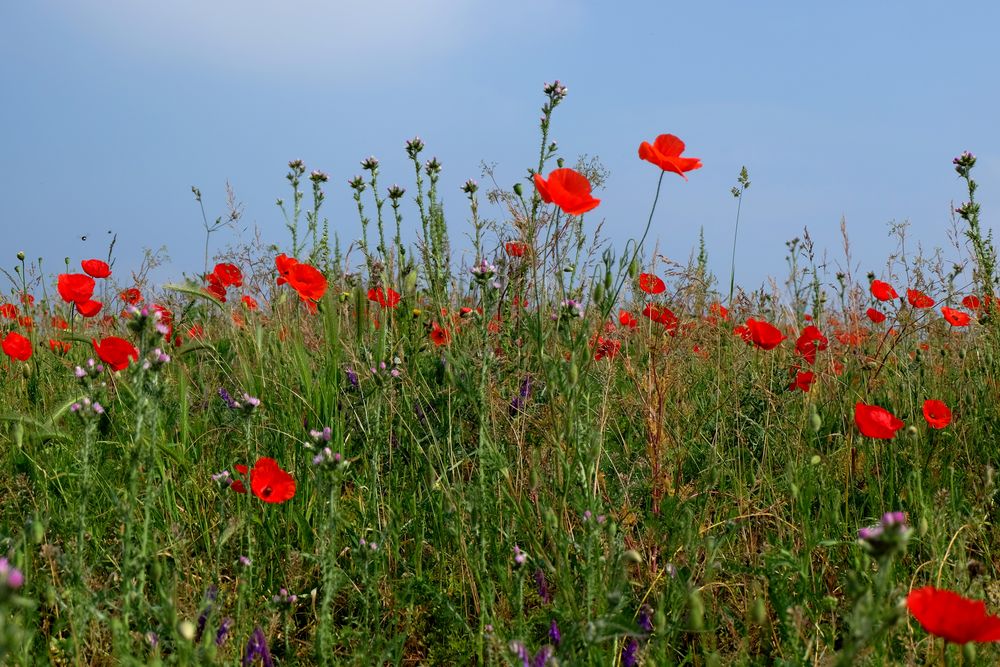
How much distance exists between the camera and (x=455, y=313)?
3283mm

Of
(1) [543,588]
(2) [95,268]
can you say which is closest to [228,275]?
(2) [95,268]

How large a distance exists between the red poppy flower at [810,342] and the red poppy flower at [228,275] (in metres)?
2.34

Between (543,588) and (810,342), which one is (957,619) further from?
(810,342)

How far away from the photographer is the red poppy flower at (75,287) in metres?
3.03

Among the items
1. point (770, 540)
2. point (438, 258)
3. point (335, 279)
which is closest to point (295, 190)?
point (335, 279)

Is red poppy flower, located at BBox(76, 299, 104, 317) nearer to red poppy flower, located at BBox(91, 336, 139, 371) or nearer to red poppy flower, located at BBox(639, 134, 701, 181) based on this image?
red poppy flower, located at BBox(91, 336, 139, 371)

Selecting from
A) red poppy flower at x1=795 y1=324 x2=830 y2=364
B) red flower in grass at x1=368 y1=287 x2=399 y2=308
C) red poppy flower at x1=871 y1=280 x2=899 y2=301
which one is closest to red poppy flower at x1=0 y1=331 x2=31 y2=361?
red flower in grass at x1=368 y1=287 x2=399 y2=308

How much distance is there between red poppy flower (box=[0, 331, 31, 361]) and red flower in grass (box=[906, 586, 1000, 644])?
2762 millimetres

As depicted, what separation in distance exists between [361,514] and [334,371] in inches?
21.0

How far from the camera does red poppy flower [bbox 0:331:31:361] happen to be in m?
2.81

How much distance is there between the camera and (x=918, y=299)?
3.51 m

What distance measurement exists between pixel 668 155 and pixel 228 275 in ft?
6.84

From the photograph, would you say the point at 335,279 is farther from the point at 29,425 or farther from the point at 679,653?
the point at 679,653

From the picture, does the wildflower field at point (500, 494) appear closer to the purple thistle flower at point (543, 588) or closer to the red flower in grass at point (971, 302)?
the purple thistle flower at point (543, 588)
